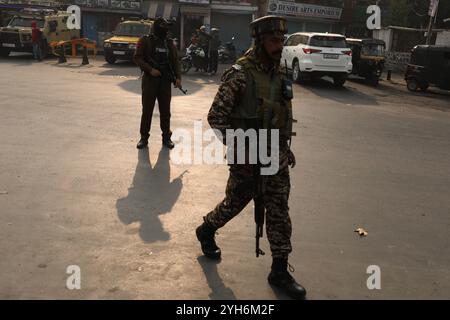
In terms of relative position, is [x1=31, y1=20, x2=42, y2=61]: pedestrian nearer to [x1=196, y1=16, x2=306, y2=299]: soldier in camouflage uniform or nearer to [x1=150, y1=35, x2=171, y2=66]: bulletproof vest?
[x1=150, y1=35, x2=171, y2=66]: bulletproof vest

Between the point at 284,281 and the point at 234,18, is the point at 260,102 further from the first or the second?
the point at 234,18

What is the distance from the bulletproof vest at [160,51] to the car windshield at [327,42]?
9.23 meters

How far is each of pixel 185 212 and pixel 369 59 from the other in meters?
14.7

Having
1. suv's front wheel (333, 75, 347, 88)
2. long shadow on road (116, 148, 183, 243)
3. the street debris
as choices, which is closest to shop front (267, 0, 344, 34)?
suv's front wheel (333, 75, 347, 88)

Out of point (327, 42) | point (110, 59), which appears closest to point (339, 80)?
point (327, 42)

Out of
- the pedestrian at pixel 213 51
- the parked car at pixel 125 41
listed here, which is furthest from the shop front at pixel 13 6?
the pedestrian at pixel 213 51

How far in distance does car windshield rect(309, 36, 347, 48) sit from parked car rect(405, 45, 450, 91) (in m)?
3.08

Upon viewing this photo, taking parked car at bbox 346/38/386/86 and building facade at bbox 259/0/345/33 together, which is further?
building facade at bbox 259/0/345/33

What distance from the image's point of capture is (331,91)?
14.4 m

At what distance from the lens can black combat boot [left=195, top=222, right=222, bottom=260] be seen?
3504mm

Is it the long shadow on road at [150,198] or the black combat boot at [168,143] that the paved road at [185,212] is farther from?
the black combat boot at [168,143]

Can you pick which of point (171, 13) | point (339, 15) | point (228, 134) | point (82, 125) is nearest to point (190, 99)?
point (82, 125)

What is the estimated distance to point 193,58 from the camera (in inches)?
679

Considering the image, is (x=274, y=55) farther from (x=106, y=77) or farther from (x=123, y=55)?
(x=123, y=55)
